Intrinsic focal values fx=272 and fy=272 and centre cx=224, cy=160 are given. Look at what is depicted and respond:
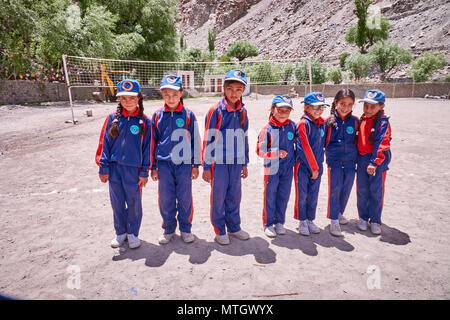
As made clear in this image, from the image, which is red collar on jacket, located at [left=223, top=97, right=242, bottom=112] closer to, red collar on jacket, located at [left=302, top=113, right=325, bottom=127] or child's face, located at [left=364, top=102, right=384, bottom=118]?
red collar on jacket, located at [left=302, top=113, right=325, bottom=127]

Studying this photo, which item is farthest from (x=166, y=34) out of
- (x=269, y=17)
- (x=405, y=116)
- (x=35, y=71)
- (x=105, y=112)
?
(x=269, y=17)

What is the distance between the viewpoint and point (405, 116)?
1248cm

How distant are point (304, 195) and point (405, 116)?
11992 millimetres

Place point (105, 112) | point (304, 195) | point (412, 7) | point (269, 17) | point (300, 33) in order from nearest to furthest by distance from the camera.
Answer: point (304, 195) < point (105, 112) < point (412, 7) < point (300, 33) < point (269, 17)

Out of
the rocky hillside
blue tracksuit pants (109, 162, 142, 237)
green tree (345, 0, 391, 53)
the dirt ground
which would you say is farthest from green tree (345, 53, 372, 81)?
blue tracksuit pants (109, 162, 142, 237)

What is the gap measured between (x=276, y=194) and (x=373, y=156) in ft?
4.00

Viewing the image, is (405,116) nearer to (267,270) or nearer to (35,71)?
(267,270)

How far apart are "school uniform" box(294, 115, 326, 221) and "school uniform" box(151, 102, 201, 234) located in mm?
1199

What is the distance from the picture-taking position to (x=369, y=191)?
11.2 feet

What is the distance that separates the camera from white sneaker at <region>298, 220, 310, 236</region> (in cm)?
331

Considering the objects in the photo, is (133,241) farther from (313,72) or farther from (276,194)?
(313,72)

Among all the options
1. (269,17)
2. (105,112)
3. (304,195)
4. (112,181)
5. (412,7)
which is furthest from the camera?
(269,17)

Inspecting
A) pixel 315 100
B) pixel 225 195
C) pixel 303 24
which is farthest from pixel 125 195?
pixel 303 24

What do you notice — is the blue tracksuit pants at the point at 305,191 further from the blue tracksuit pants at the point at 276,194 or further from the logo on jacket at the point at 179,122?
the logo on jacket at the point at 179,122
